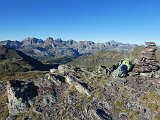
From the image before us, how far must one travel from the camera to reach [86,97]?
264 feet

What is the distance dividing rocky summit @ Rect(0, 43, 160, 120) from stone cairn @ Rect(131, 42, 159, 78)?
1.01 feet

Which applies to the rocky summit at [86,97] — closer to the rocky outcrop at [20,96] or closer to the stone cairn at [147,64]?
the rocky outcrop at [20,96]

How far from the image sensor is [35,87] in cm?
8638

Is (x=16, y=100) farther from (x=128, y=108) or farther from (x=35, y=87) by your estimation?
(x=128, y=108)

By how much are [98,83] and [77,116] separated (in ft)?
52.7

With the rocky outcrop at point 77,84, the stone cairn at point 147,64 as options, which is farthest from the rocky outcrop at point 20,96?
the stone cairn at point 147,64

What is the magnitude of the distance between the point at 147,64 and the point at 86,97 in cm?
2488

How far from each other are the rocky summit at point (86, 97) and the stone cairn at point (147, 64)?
308mm

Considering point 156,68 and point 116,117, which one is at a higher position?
point 156,68

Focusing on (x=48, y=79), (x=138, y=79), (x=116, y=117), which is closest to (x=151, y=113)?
(x=116, y=117)

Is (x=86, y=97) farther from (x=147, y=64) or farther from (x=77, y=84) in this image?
(x=147, y=64)

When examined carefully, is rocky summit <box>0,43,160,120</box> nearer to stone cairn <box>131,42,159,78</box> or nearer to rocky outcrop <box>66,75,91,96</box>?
rocky outcrop <box>66,75,91,96</box>

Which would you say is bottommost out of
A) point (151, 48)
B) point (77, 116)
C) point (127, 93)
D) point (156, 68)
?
point (77, 116)

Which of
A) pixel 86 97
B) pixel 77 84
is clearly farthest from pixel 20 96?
pixel 86 97
